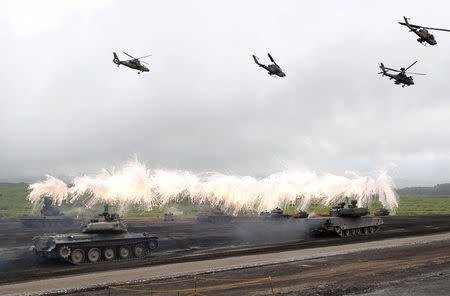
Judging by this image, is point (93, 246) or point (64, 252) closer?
point (64, 252)

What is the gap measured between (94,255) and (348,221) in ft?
83.2

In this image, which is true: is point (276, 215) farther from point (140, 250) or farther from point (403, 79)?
point (403, 79)

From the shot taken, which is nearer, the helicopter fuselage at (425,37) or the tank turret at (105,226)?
the helicopter fuselage at (425,37)

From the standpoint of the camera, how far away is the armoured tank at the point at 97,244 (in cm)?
3231

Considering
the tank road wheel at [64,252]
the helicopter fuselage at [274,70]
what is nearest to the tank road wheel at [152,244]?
the tank road wheel at [64,252]

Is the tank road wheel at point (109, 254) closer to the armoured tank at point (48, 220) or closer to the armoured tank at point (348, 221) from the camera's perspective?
the armoured tank at point (348, 221)

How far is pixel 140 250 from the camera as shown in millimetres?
35875

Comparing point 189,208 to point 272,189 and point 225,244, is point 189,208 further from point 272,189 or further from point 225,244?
point 225,244

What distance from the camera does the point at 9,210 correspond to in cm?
12275

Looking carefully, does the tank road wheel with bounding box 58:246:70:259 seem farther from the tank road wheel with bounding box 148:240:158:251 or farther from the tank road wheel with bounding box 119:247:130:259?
the tank road wheel with bounding box 148:240:158:251

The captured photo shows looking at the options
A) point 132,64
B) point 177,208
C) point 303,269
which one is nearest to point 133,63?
point 132,64

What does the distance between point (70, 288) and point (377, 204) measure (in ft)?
410

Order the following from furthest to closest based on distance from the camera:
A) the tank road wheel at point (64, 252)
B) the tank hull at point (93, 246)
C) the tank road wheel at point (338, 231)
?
the tank road wheel at point (338, 231) < the tank hull at point (93, 246) < the tank road wheel at point (64, 252)

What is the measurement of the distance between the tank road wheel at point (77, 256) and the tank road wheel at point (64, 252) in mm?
357
